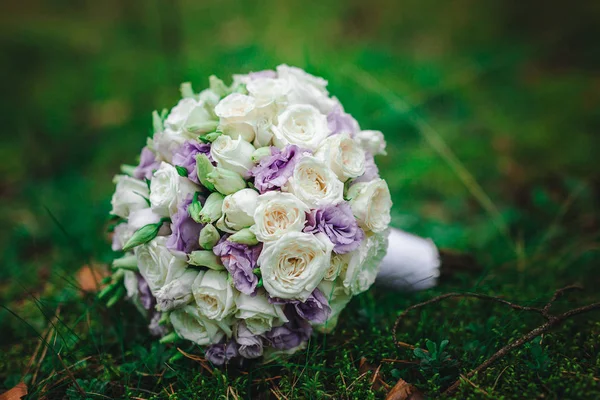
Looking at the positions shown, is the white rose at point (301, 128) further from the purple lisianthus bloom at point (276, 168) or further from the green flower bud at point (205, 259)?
the green flower bud at point (205, 259)

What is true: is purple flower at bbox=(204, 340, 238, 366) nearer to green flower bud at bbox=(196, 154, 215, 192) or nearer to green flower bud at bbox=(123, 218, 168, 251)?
green flower bud at bbox=(123, 218, 168, 251)

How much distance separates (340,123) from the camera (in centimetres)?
164

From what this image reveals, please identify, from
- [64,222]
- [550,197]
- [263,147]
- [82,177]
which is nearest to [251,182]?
[263,147]

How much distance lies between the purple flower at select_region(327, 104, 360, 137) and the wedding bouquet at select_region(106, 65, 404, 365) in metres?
0.02

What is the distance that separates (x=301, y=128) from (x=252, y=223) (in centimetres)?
35

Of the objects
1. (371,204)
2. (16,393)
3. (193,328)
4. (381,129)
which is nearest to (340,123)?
(371,204)

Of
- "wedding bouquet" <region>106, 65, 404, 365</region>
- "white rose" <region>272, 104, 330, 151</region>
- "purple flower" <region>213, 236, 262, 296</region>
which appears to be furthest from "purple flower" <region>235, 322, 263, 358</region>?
"white rose" <region>272, 104, 330, 151</region>

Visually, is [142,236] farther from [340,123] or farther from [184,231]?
[340,123]

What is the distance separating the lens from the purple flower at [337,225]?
1.38m

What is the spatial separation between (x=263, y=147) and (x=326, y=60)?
2589 millimetres

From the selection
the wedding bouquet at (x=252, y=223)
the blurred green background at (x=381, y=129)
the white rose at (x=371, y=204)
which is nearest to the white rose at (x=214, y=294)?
the wedding bouquet at (x=252, y=223)

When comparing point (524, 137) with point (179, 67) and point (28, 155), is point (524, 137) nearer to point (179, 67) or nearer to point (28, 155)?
point (179, 67)

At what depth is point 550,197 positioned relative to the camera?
270 cm

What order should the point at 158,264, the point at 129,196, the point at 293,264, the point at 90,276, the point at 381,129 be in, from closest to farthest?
the point at 293,264 → the point at 158,264 → the point at 129,196 → the point at 90,276 → the point at 381,129
